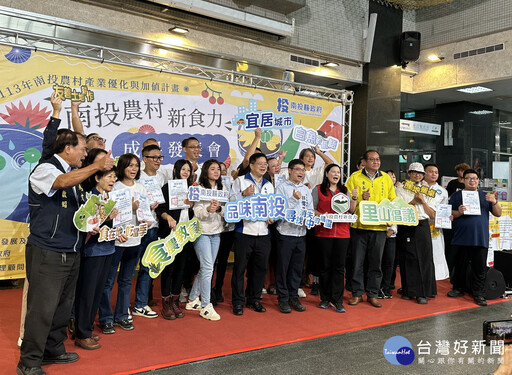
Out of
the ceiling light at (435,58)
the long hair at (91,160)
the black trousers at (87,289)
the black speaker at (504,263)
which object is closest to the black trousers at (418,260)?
the black speaker at (504,263)

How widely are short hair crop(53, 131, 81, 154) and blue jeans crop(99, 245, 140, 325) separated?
3.52 feet

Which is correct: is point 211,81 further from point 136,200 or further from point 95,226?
point 95,226

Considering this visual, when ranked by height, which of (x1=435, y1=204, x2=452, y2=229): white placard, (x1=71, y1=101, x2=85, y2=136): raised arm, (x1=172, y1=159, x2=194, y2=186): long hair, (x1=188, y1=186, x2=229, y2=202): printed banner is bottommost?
(x1=435, y1=204, x2=452, y2=229): white placard

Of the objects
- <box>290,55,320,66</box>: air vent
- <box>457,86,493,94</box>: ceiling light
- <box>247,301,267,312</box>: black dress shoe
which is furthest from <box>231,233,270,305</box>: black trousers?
<box>457,86,493,94</box>: ceiling light

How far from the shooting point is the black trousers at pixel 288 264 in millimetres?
4168

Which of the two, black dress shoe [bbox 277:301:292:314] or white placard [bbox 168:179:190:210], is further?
black dress shoe [bbox 277:301:292:314]

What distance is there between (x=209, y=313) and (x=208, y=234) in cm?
71

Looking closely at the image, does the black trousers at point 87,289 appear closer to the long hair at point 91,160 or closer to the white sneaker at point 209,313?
the long hair at point 91,160

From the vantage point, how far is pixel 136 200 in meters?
3.45

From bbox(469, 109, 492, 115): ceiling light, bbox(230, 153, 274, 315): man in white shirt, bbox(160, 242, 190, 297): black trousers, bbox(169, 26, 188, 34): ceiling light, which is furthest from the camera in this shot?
bbox(469, 109, 492, 115): ceiling light

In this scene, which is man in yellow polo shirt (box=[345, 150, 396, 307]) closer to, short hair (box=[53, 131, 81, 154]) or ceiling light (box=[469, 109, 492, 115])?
short hair (box=[53, 131, 81, 154])

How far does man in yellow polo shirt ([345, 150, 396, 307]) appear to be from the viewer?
4.52 meters

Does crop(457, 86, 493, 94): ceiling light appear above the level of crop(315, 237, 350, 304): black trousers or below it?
above

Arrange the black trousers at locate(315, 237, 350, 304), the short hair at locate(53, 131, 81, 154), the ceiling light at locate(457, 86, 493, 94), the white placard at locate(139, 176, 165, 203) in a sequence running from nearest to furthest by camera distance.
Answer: the short hair at locate(53, 131, 81, 154), the white placard at locate(139, 176, 165, 203), the black trousers at locate(315, 237, 350, 304), the ceiling light at locate(457, 86, 493, 94)
